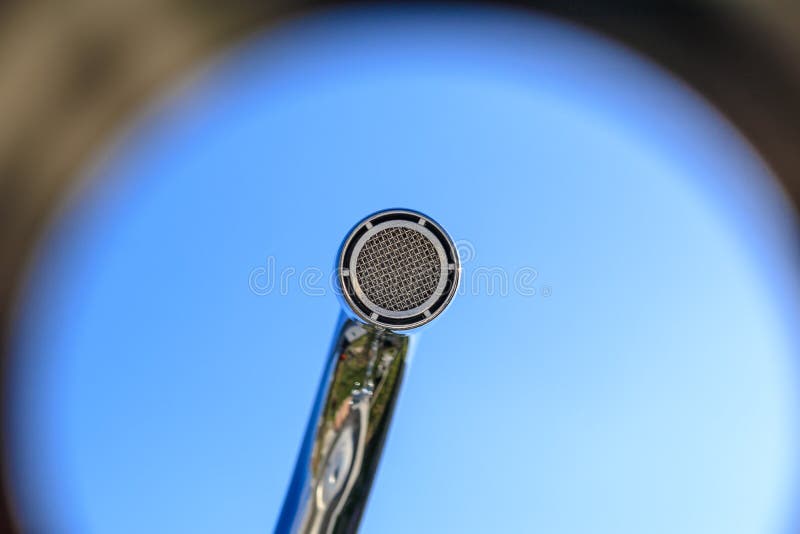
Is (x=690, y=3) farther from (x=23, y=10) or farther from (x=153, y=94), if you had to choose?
(x=23, y=10)

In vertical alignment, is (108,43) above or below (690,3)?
below

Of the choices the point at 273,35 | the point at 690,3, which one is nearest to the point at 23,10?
the point at 273,35

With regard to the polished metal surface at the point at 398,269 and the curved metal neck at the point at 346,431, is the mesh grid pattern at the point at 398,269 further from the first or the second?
the curved metal neck at the point at 346,431

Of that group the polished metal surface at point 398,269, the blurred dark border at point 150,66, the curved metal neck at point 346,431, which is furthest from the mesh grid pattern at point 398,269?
the blurred dark border at point 150,66

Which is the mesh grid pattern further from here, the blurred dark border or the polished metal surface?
the blurred dark border

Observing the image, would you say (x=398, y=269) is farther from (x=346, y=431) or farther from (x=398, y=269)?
(x=346, y=431)

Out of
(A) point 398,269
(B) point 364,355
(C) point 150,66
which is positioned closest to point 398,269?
(A) point 398,269
